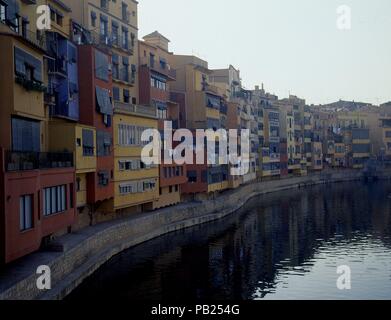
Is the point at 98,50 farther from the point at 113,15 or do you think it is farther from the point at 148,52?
the point at 148,52

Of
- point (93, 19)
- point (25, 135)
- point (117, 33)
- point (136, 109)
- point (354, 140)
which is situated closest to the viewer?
point (25, 135)

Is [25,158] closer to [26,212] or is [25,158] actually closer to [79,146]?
[26,212]

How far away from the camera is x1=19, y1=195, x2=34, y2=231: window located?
25.7 meters

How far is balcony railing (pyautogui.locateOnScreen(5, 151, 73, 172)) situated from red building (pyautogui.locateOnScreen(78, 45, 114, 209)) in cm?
601

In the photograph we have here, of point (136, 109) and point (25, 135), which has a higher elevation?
point (136, 109)

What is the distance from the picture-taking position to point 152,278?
33.4 m

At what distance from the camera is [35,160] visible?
28.0 metres

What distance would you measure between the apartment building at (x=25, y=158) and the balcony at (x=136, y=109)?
10.5m

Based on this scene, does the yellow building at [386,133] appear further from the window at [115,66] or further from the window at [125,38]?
the window at [115,66]

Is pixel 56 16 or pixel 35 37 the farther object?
pixel 56 16

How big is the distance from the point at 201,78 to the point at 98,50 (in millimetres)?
28514

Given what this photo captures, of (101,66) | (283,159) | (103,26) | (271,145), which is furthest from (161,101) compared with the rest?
(283,159)

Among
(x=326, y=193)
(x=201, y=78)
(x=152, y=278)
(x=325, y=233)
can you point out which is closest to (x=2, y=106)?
(x=152, y=278)

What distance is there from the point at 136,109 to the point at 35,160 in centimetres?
2008
